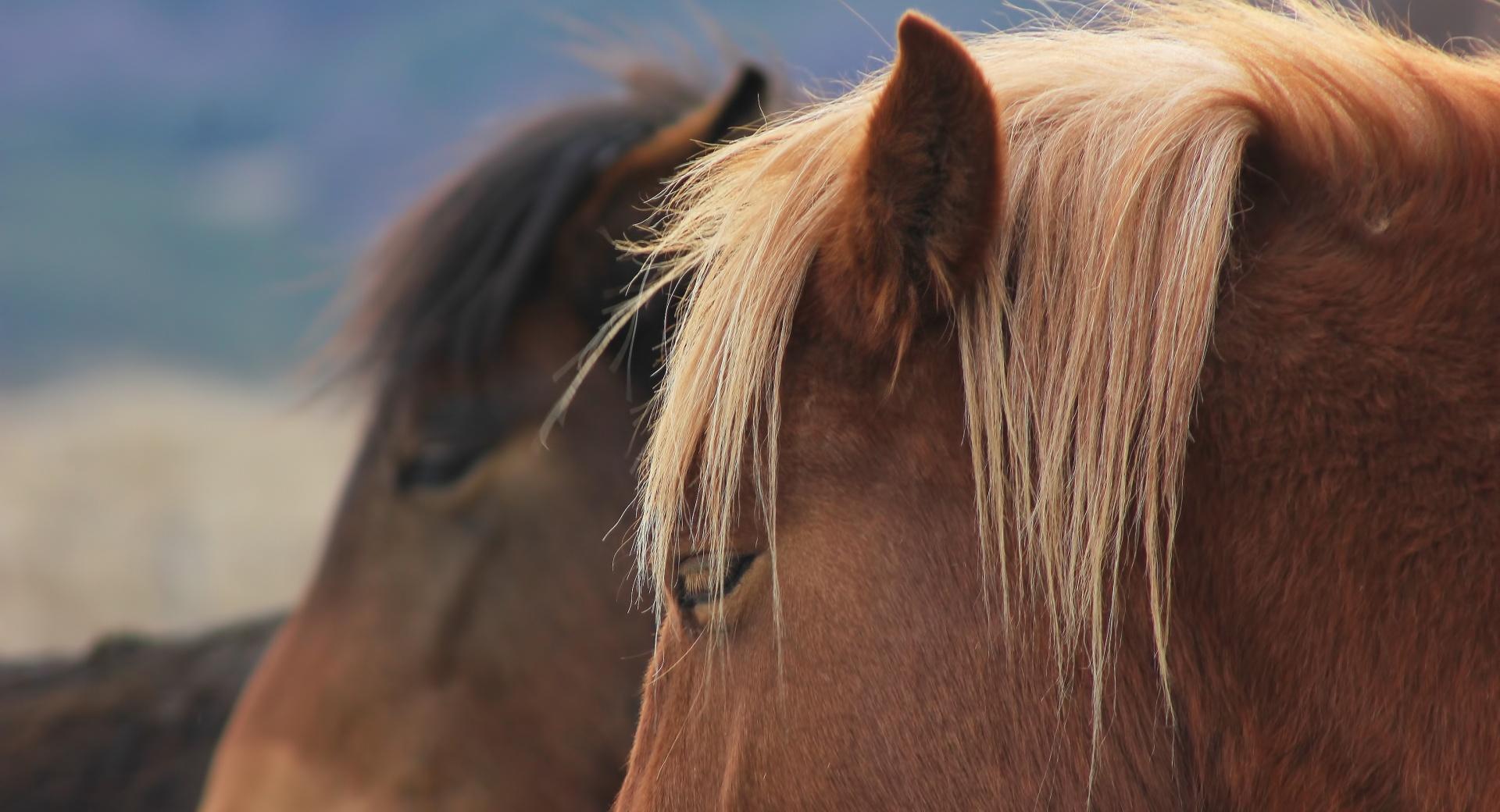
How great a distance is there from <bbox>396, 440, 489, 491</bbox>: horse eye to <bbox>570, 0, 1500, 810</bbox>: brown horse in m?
1.31

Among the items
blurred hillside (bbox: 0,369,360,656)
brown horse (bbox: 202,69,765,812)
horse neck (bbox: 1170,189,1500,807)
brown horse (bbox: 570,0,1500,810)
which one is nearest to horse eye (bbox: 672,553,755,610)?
brown horse (bbox: 570,0,1500,810)

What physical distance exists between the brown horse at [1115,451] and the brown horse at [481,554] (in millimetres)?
1189

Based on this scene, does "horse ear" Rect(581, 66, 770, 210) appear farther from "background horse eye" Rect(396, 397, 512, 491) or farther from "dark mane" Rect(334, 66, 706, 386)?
"background horse eye" Rect(396, 397, 512, 491)

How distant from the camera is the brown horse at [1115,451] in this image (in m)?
1.04

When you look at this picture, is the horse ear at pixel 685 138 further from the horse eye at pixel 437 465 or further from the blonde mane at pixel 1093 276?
the blonde mane at pixel 1093 276

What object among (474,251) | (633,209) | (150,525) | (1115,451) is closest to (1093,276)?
(1115,451)

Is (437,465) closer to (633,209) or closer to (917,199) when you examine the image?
(633,209)

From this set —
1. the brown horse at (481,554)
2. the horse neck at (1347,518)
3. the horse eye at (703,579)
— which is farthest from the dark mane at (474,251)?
the horse neck at (1347,518)

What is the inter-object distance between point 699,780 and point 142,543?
4.88 metres

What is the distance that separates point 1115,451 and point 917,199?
0.94ft

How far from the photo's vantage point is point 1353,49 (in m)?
1.25

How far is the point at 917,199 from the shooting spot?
112cm

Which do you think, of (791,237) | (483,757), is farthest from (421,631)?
(791,237)

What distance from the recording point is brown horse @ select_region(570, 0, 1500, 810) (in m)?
1.04
